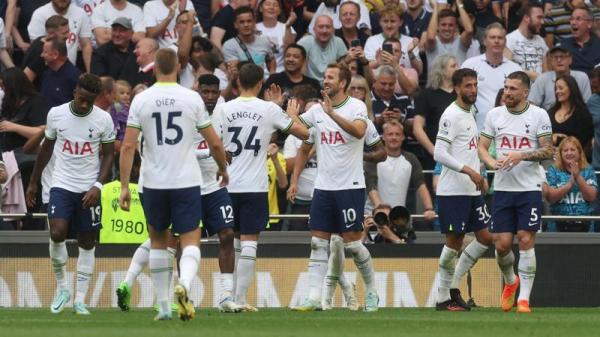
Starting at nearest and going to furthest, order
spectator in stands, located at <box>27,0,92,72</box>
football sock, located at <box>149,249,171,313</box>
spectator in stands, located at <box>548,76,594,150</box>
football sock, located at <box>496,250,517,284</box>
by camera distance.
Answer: football sock, located at <box>149,249,171,313</box> < football sock, located at <box>496,250,517,284</box> < spectator in stands, located at <box>548,76,594,150</box> < spectator in stands, located at <box>27,0,92,72</box>

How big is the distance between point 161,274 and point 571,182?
7806 millimetres

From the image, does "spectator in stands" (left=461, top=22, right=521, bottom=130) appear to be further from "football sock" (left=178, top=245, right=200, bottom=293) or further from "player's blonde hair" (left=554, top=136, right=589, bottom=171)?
"football sock" (left=178, top=245, right=200, bottom=293)

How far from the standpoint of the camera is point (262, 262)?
19344 mm

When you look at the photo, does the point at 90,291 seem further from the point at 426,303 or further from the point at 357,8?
the point at 357,8

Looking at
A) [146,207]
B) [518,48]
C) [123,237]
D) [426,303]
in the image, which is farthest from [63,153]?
[518,48]

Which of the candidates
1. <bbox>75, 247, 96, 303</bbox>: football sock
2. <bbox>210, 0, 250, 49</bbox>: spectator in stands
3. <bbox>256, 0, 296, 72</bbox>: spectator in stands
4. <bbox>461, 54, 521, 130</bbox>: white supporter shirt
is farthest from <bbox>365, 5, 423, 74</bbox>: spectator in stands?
<bbox>75, 247, 96, 303</bbox>: football sock

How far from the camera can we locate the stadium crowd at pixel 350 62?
65.1 feet

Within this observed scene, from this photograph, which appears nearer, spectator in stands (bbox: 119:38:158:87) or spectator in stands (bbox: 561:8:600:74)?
spectator in stands (bbox: 119:38:158:87)

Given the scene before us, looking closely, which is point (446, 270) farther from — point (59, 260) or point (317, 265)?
point (59, 260)

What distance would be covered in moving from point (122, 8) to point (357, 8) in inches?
143

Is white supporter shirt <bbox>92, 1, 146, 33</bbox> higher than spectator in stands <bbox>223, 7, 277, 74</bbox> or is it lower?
higher

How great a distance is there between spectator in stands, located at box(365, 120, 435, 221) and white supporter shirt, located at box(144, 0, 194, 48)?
14.3 ft

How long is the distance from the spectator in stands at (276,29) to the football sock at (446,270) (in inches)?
259

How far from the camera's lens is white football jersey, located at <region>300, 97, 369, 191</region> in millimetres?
16078
